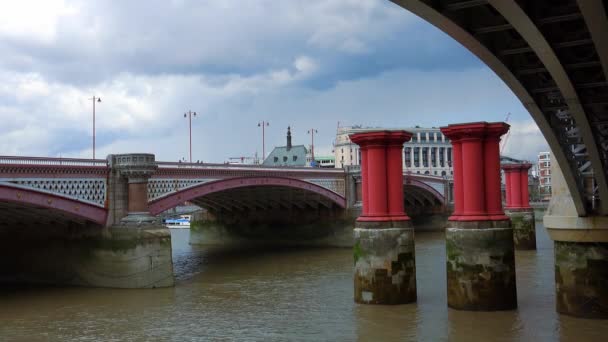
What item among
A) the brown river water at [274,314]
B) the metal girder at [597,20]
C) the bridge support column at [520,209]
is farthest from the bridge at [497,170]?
the bridge support column at [520,209]

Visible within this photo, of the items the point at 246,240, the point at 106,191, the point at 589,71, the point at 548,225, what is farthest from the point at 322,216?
the point at 589,71

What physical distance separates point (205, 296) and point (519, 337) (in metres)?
10.1

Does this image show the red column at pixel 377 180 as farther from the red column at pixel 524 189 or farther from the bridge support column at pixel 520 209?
the red column at pixel 524 189

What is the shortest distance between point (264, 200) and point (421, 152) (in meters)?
76.1

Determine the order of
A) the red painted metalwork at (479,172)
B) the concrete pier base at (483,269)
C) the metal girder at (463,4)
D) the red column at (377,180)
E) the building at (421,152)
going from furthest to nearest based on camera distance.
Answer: the building at (421,152)
the red column at (377,180)
the red painted metalwork at (479,172)
the concrete pier base at (483,269)
the metal girder at (463,4)

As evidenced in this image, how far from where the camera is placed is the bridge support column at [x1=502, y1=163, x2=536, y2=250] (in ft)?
105

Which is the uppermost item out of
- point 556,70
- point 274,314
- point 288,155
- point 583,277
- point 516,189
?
point 288,155

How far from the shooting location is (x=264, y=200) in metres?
38.9

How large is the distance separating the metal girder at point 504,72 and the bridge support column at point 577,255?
0.37m

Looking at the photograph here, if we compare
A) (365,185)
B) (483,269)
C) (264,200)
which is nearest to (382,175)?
(365,185)

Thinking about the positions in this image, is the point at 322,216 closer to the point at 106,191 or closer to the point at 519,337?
the point at 106,191

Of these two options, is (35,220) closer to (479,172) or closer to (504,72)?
(479,172)

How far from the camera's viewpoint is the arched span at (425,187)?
145 feet

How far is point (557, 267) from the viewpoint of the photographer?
561 inches
